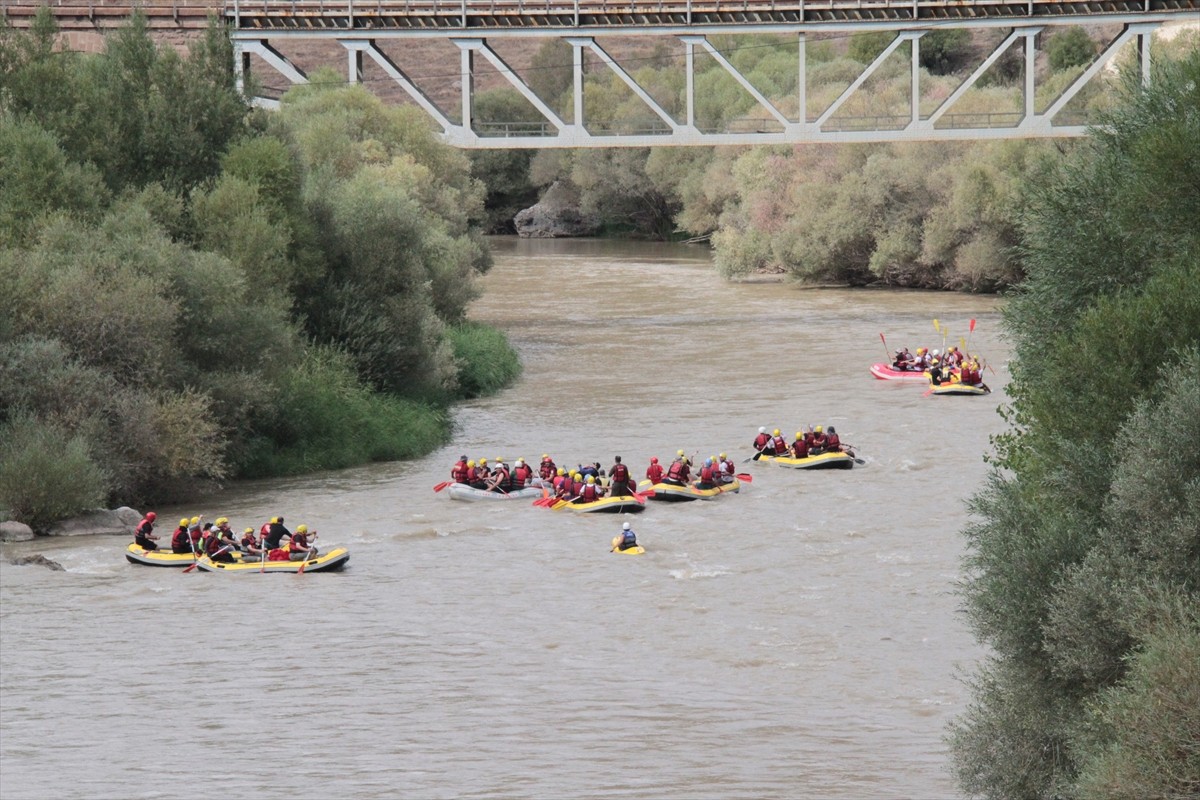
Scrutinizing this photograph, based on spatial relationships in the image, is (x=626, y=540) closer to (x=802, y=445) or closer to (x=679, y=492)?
(x=679, y=492)

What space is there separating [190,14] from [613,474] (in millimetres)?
31528

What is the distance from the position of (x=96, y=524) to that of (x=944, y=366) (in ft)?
68.9

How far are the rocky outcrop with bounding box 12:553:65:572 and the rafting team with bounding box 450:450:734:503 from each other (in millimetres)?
7385

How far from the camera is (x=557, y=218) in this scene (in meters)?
93.4

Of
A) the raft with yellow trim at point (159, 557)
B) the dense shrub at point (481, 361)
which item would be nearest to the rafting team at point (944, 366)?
the dense shrub at point (481, 361)

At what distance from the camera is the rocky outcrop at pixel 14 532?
25.5m

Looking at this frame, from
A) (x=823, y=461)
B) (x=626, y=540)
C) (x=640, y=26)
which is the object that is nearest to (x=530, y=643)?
(x=626, y=540)

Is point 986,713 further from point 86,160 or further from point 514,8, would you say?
point 514,8

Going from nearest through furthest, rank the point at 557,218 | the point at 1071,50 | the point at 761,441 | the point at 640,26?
the point at 761,441
the point at 640,26
the point at 1071,50
the point at 557,218

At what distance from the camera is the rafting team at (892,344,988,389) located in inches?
1542

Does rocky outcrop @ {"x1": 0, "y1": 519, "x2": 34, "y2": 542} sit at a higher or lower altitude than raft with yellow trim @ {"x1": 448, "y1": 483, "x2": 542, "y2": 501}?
higher

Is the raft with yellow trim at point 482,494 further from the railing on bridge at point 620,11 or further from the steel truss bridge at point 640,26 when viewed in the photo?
the railing on bridge at point 620,11

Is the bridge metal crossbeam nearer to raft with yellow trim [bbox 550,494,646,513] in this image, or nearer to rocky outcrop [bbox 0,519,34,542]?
raft with yellow trim [bbox 550,494,646,513]

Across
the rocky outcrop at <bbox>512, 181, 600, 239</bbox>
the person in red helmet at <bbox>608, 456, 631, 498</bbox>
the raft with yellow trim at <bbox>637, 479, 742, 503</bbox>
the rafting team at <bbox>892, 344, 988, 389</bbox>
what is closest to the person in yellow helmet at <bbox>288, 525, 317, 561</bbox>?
the person in red helmet at <bbox>608, 456, 631, 498</bbox>
